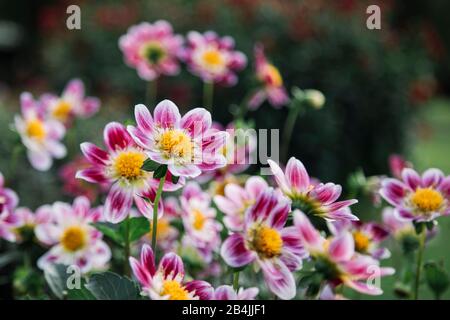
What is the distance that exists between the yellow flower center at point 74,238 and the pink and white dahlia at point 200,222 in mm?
182

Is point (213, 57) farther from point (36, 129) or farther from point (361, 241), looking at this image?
point (361, 241)

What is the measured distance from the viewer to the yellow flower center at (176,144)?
35.9 inches

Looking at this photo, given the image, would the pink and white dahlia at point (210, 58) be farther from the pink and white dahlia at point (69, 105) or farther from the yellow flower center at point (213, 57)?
the pink and white dahlia at point (69, 105)

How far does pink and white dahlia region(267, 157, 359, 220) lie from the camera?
3.02 feet

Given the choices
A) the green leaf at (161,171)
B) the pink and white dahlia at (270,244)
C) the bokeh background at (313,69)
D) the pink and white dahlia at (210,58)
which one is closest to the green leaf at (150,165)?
the green leaf at (161,171)

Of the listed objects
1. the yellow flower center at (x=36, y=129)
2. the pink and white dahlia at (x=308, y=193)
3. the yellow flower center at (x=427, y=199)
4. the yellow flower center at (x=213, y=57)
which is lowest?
the yellow flower center at (x=427, y=199)

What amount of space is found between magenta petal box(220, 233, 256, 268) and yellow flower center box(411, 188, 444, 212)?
314 millimetres

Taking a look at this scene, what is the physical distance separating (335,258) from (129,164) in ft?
1.06

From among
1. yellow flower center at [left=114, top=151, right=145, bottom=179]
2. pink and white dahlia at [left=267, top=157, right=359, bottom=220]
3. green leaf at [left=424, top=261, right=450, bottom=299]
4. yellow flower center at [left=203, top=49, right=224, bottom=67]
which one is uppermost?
yellow flower center at [left=203, top=49, right=224, bottom=67]

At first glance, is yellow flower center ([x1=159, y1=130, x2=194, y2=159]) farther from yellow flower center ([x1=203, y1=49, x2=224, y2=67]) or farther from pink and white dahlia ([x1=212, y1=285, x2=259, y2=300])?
yellow flower center ([x1=203, y1=49, x2=224, y2=67])

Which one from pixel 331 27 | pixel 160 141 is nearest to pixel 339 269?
pixel 160 141

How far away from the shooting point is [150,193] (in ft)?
3.27

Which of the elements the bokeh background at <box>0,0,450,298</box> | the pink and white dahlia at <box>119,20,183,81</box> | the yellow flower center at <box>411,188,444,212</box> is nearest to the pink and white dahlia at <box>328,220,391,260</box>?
the yellow flower center at <box>411,188,444,212</box>

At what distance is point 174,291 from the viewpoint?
904mm
